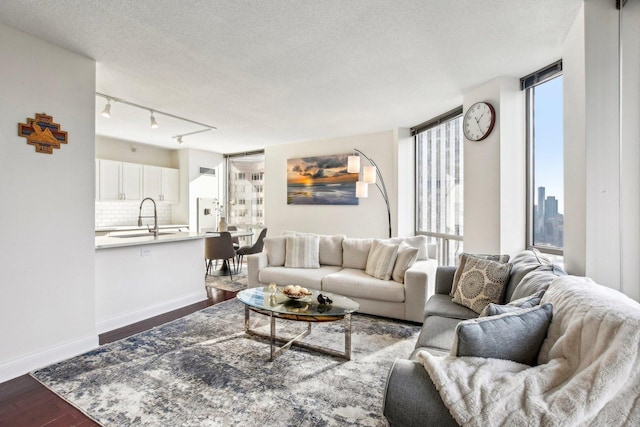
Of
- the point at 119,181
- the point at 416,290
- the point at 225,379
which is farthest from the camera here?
the point at 119,181

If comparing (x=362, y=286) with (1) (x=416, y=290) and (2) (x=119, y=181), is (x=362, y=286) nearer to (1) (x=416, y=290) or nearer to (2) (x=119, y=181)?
(1) (x=416, y=290)

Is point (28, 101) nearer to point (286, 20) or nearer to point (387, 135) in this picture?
point (286, 20)

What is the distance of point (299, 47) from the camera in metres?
2.65

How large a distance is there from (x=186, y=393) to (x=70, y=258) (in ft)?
5.37

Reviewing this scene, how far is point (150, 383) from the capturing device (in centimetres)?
223

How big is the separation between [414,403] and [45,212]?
3044 millimetres

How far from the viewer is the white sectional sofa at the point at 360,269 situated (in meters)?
3.37

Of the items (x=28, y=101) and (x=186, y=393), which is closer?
(x=186, y=393)

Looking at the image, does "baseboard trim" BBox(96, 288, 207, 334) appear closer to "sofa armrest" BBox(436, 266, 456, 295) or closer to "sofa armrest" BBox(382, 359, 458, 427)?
"sofa armrest" BBox(436, 266, 456, 295)

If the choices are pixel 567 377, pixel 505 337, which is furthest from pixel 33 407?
pixel 567 377

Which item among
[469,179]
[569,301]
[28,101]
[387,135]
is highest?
[387,135]

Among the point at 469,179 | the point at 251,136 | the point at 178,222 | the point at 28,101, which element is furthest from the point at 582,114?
the point at 178,222

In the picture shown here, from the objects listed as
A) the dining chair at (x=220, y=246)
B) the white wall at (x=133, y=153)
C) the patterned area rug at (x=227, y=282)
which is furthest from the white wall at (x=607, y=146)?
the white wall at (x=133, y=153)

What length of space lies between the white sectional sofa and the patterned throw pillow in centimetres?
68
